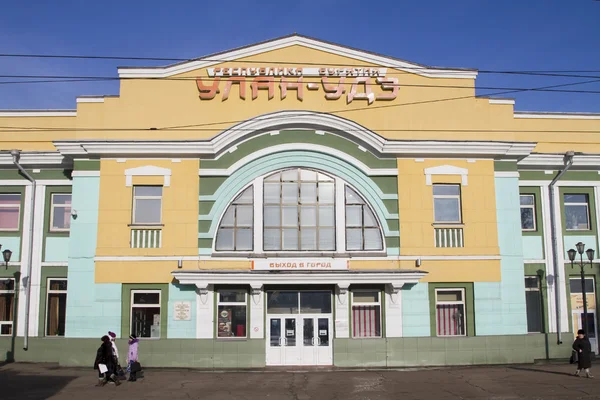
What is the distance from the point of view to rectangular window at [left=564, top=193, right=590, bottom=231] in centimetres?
2320

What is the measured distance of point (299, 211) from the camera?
823 inches

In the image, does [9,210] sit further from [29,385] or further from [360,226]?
[360,226]

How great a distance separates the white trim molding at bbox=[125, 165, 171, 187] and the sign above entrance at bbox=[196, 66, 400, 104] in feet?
9.06

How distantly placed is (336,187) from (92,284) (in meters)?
8.46

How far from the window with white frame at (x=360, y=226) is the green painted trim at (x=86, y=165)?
27.3 feet

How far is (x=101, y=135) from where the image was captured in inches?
826

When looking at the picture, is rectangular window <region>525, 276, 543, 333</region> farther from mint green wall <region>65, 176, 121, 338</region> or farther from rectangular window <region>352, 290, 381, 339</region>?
mint green wall <region>65, 176, 121, 338</region>

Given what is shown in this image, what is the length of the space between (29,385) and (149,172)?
747 centimetres

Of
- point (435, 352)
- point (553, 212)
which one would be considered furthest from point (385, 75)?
point (435, 352)

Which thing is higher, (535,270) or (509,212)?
(509,212)

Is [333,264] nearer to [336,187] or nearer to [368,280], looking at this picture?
[368,280]

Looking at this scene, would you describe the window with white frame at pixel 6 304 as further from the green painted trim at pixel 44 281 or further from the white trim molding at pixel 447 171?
the white trim molding at pixel 447 171

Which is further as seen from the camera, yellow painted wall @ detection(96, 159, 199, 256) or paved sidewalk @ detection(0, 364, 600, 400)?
yellow painted wall @ detection(96, 159, 199, 256)

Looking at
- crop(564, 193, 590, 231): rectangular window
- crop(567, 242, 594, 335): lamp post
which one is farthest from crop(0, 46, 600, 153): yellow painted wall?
crop(567, 242, 594, 335): lamp post
